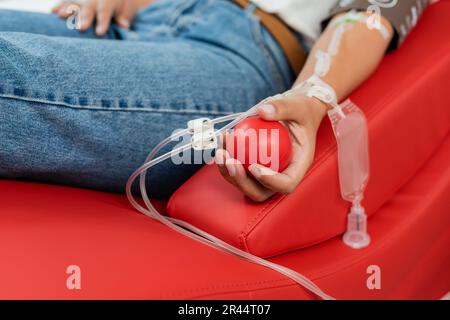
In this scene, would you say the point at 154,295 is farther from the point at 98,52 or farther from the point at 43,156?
the point at 98,52

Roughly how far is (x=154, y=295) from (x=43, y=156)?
0.22 metres

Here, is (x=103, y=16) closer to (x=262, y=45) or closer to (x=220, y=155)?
(x=262, y=45)

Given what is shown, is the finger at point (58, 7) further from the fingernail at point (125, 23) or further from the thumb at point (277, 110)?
the thumb at point (277, 110)

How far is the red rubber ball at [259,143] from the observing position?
609mm

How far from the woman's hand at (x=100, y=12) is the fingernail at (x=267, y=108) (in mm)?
421

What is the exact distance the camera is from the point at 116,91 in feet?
2.29

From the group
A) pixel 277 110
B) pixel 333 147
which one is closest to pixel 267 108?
pixel 277 110

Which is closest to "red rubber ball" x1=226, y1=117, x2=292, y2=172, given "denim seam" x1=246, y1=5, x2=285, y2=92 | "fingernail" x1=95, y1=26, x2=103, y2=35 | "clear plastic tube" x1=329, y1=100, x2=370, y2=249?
"clear plastic tube" x1=329, y1=100, x2=370, y2=249

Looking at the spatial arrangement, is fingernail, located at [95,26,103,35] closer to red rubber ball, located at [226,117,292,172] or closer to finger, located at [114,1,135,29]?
finger, located at [114,1,135,29]

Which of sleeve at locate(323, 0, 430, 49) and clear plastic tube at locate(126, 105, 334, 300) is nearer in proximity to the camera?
clear plastic tube at locate(126, 105, 334, 300)

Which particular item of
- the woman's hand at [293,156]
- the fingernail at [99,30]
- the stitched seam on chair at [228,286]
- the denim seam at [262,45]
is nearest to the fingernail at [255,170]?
the woman's hand at [293,156]

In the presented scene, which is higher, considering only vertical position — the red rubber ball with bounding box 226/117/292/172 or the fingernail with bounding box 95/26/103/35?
the fingernail with bounding box 95/26/103/35

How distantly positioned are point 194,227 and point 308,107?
0.66 feet

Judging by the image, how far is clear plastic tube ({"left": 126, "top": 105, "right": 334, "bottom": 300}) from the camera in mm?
645
